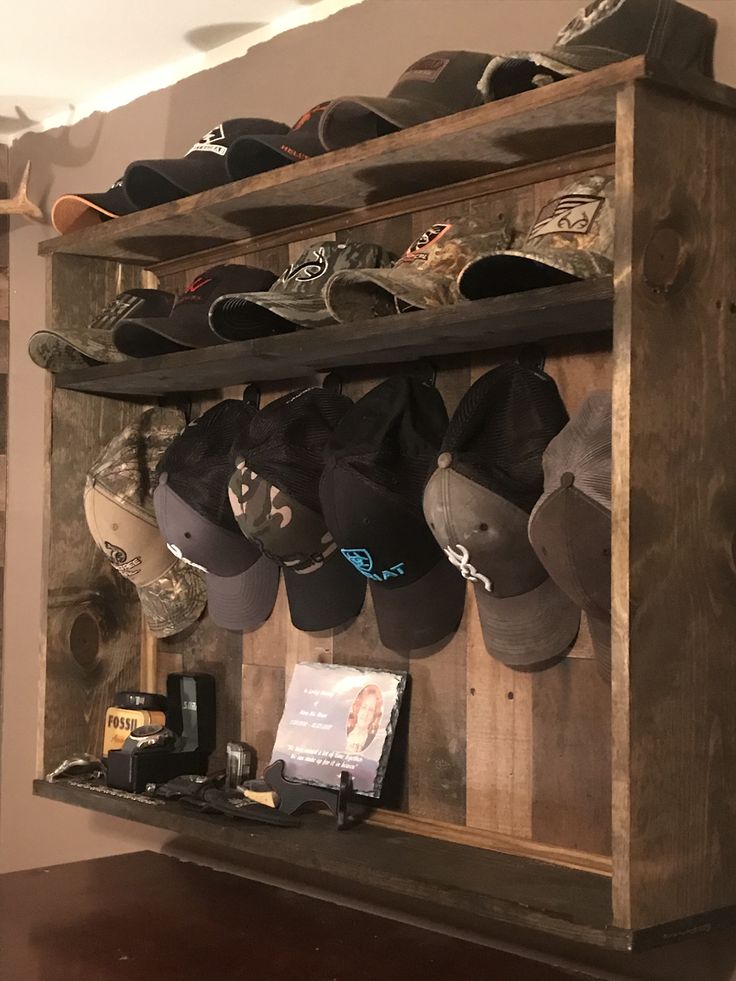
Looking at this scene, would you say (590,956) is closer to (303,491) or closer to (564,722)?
(564,722)

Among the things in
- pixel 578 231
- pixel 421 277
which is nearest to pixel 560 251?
pixel 578 231

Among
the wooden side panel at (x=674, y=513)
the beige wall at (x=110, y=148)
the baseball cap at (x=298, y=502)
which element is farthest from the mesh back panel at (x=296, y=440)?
the wooden side panel at (x=674, y=513)

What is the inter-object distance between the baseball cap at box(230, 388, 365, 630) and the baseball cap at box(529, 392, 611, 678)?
495mm

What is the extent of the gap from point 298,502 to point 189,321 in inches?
13.5

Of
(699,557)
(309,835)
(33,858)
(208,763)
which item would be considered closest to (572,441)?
(699,557)

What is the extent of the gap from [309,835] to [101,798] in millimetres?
467

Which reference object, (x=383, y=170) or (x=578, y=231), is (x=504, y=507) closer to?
(x=578, y=231)

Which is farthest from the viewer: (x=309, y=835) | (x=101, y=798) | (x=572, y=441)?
(x=101, y=798)

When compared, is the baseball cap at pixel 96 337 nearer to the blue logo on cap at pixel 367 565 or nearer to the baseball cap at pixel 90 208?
the baseball cap at pixel 90 208

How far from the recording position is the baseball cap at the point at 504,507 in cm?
164

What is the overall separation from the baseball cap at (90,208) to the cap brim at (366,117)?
20.6 inches

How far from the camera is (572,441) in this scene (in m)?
1.55

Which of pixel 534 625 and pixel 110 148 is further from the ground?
pixel 110 148

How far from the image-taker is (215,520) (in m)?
2.11
